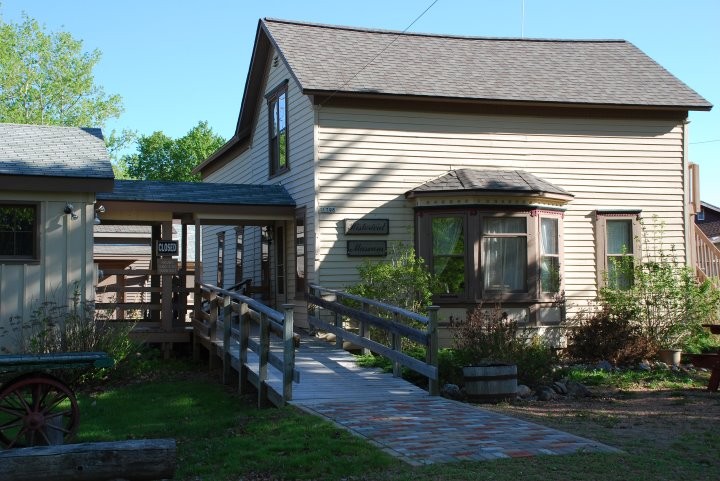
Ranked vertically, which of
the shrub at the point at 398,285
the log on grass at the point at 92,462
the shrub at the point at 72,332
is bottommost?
the log on grass at the point at 92,462

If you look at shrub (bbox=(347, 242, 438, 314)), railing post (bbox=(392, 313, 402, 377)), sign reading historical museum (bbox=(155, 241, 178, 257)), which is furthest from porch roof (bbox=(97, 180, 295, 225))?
railing post (bbox=(392, 313, 402, 377))

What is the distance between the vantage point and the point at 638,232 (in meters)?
18.5

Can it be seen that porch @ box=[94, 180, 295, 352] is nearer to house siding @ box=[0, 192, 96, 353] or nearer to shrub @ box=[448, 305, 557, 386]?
house siding @ box=[0, 192, 96, 353]

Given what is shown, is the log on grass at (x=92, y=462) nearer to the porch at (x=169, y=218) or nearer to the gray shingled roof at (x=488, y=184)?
the porch at (x=169, y=218)

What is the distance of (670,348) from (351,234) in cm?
676

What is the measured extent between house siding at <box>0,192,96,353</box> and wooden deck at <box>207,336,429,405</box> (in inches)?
104

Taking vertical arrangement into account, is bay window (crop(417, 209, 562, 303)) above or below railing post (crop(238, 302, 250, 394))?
above

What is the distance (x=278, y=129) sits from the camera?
1936 centimetres

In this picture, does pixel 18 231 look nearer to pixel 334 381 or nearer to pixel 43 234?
pixel 43 234

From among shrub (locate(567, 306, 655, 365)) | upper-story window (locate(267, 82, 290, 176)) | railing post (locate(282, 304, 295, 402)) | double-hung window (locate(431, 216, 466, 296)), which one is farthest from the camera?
upper-story window (locate(267, 82, 290, 176))

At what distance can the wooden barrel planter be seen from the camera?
11.3 m

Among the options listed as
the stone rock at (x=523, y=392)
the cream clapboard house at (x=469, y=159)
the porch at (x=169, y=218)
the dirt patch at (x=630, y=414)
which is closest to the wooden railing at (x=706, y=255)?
the cream clapboard house at (x=469, y=159)

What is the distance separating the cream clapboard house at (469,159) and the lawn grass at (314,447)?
545 cm

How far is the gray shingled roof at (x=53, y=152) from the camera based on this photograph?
45.6 feet
